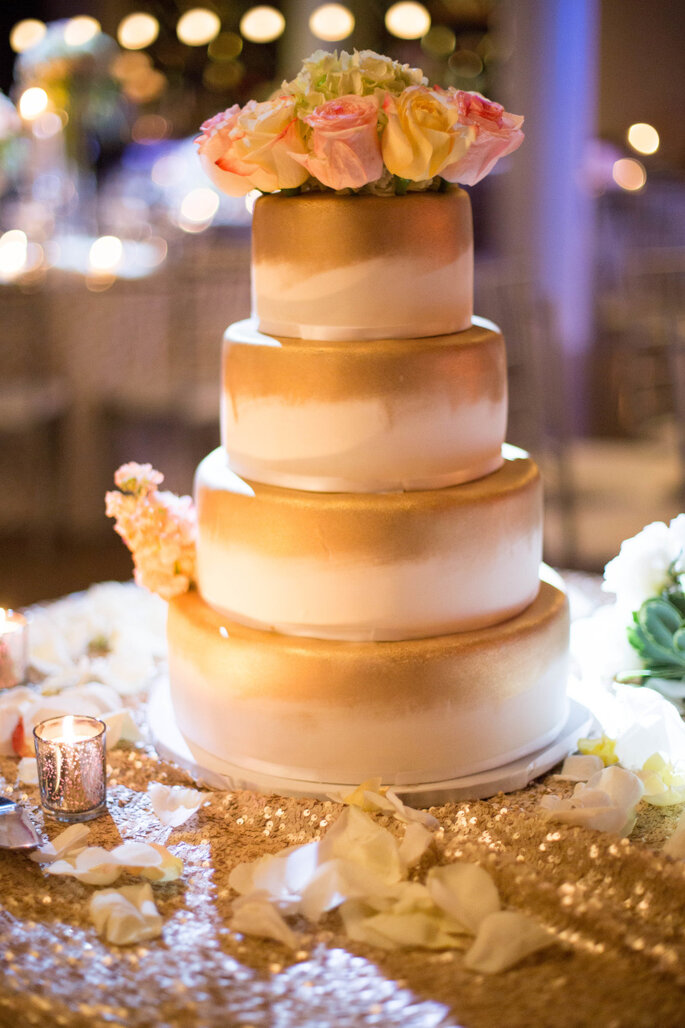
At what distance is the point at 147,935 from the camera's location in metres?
1.50

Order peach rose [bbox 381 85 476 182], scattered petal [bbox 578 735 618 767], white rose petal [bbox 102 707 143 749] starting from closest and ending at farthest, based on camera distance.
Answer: peach rose [bbox 381 85 476 182] → scattered petal [bbox 578 735 618 767] → white rose petal [bbox 102 707 143 749]

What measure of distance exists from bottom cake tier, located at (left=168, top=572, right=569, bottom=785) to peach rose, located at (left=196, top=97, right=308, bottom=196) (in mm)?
706

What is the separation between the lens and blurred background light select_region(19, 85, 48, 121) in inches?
213

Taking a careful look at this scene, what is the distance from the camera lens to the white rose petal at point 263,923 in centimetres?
148

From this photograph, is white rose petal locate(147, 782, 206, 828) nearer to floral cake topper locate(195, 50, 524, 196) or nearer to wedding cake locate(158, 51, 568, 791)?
wedding cake locate(158, 51, 568, 791)

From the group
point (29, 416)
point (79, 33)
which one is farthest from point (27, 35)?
point (29, 416)

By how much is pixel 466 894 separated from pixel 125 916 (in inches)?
17.2

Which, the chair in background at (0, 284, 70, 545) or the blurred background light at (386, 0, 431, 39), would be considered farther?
the blurred background light at (386, 0, 431, 39)

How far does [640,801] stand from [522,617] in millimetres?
345

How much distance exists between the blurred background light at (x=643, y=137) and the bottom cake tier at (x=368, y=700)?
259 inches

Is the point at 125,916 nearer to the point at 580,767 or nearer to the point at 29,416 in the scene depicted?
the point at 580,767

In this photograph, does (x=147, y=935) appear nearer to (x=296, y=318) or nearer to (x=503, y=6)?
(x=296, y=318)

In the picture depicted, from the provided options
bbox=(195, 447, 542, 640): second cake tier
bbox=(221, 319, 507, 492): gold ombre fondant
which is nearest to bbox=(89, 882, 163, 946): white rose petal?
bbox=(195, 447, 542, 640): second cake tier

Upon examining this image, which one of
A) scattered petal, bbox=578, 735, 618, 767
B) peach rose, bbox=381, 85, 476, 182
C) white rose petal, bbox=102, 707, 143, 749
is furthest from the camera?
white rose petal, bbox=102, 707, 143, 749
